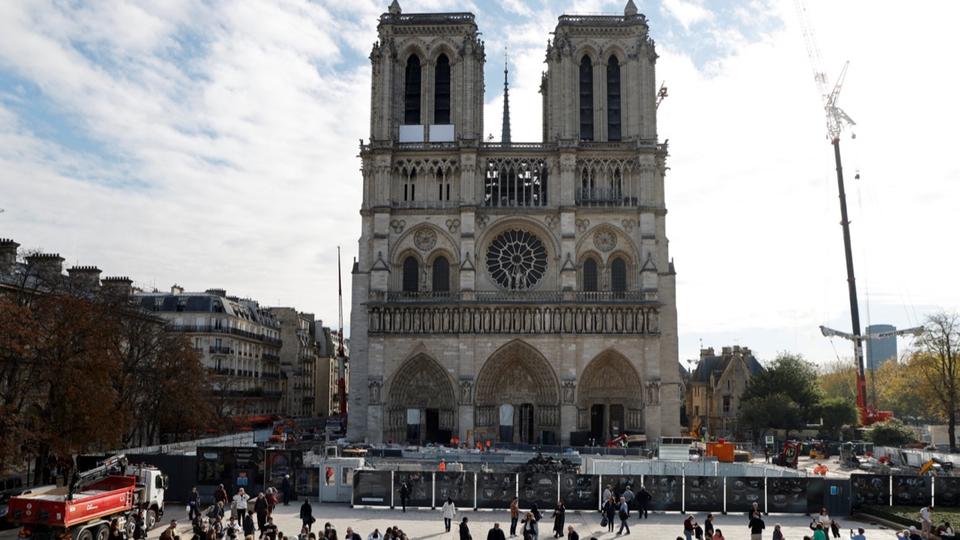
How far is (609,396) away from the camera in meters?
54.3

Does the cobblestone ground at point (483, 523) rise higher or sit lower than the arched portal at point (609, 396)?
lower

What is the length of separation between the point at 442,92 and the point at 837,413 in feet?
107

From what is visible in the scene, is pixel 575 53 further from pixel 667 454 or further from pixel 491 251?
pixel 667 454

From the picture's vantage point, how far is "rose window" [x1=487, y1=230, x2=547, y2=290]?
2192 inches

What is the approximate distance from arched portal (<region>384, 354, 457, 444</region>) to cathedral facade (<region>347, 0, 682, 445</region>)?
0.09 meters

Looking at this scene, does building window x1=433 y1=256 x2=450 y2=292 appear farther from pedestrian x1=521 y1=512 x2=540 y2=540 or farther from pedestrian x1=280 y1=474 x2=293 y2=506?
pedestrian x1=521 y1=512 x2=540 y2=540

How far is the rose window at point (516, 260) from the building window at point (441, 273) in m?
2.68

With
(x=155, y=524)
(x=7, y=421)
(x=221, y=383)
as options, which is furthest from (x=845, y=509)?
(x=221, y=383)

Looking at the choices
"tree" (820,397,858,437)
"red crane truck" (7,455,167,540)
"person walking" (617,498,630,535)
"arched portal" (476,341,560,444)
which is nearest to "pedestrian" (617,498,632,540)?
"person walking" (617,498,630,535)

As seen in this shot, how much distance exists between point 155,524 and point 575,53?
40.5 metres

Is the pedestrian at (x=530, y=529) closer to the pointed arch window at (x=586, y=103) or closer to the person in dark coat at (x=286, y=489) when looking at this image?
the person in dark coat at (x=286, y=489)

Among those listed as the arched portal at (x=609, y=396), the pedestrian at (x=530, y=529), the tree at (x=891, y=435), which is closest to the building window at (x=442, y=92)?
the arched portal at (x=609, y=396)

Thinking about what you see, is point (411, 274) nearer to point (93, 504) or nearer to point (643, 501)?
point (643, 501)

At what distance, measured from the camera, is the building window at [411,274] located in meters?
55.9
